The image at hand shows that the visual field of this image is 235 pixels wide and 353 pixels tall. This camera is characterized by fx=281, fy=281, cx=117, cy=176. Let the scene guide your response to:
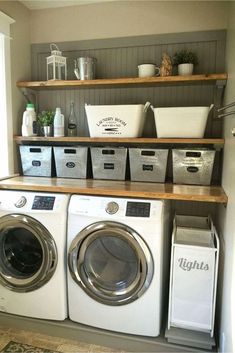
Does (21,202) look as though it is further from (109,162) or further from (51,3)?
(51,3)

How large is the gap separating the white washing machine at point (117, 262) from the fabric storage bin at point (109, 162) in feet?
1.32

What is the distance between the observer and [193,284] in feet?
5.69

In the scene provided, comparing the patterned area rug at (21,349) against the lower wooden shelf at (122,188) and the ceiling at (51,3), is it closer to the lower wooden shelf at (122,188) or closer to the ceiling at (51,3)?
the lower wooden shelf at (122,188)

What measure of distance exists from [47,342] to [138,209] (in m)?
1.12

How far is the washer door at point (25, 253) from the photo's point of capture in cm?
189

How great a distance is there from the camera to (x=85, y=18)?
2395 millimetres

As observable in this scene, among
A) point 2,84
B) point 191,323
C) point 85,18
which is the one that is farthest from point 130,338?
point 85,18

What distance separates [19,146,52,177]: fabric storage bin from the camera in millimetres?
2363

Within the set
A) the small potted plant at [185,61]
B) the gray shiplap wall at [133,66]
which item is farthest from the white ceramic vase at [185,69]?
the gray shiplap wall at [133,66]

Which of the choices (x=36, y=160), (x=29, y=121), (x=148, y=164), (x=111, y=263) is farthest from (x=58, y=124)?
(x=111, y=263)

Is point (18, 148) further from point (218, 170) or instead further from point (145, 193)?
point (218, 170)

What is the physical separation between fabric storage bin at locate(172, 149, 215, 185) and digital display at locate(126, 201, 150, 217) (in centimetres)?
46

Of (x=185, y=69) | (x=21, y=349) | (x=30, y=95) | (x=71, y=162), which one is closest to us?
(x=21, y=349)

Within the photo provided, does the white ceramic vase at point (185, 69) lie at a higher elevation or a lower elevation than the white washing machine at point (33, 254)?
higher
